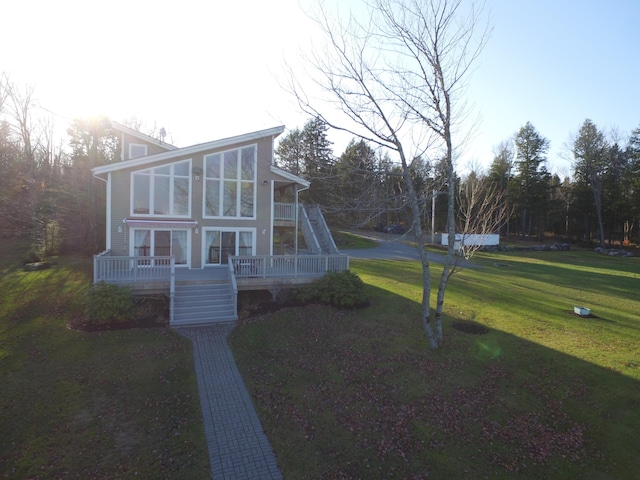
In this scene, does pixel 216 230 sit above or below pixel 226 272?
above

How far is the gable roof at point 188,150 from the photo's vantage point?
14766 mm

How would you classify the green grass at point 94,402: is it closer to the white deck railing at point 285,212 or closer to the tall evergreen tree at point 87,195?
the white deck railing at point 285,212

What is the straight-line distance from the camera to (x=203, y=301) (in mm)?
12961

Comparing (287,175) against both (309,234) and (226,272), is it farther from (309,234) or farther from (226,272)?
(226,272)

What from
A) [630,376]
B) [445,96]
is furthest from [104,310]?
[630,376]

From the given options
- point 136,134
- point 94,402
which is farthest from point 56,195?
point 94,402

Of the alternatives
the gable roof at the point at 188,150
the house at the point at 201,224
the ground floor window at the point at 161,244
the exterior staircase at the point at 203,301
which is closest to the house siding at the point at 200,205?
the house at the point at 201,224

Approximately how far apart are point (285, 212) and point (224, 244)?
159 inches

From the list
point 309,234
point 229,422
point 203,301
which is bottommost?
point 229,422

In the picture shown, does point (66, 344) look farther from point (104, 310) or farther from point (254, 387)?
point (254, 387)

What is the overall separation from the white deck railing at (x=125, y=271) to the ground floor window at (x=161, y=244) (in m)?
2.05

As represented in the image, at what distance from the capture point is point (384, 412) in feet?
A: 22.7

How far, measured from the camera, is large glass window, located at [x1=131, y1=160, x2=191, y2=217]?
15.5 m

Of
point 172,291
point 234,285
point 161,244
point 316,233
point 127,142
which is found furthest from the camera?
point 316,233
